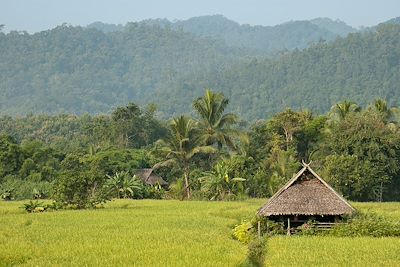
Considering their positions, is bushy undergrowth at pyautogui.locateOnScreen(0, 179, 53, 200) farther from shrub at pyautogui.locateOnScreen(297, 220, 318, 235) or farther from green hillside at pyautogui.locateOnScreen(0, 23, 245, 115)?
green hillside at pyautogui.locateOnScreen(0, 23, 245, 115)

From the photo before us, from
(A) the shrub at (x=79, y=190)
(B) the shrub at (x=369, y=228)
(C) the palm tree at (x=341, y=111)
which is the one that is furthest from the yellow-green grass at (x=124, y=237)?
(C) the palm tree at (x=341, y=111)

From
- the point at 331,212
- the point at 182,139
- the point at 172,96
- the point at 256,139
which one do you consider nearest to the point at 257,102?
the point at 172,96

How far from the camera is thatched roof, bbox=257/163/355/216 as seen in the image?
21.1 metres

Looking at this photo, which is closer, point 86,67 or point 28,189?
point 28,189

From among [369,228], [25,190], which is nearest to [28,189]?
[25,190]

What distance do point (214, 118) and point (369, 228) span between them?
1803 centimetres

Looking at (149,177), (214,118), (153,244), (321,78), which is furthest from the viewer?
(321,78)

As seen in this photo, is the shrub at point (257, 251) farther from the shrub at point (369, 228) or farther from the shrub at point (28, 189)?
the shrub at point (28, 189)

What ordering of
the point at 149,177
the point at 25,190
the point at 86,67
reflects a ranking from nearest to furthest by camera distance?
the point at 25,190 < the point at 149,177 < the point at 86,67

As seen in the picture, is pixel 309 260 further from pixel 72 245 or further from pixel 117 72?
pixel 117 72

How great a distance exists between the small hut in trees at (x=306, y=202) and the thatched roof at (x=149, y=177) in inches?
795

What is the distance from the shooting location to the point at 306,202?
2142 centimetres

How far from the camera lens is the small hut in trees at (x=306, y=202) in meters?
21.1

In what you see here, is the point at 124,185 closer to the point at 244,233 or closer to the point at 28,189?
the point at 28,189
